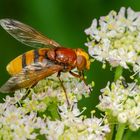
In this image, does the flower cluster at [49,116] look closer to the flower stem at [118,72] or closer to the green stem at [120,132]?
the green stem at [120,132]

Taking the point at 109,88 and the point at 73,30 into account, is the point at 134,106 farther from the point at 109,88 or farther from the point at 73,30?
the point at 73,30

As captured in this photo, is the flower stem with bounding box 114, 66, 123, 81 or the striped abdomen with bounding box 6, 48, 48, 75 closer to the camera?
the striped abdomen with bounding box 6, 48, 48, 75

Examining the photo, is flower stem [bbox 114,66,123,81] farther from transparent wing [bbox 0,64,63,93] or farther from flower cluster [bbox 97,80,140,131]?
transparent wing [bbox 0,64,63,93]

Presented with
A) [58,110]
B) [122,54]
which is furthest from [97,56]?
[58,110]

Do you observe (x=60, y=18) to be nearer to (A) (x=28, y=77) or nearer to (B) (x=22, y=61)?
(B) (x=22, y=61)

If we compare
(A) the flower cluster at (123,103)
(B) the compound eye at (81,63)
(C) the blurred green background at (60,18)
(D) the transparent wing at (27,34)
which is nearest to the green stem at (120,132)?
(A) the flower cluster at (123,103)

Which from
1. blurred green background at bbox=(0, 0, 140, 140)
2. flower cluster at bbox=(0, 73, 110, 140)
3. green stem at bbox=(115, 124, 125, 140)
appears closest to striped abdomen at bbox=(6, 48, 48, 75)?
flower cluster at bbox=(0, 73, 110, 140)

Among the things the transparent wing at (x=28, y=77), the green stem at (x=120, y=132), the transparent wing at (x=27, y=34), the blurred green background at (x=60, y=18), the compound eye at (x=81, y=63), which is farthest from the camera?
the blurred green background at (x=60, y=18)
